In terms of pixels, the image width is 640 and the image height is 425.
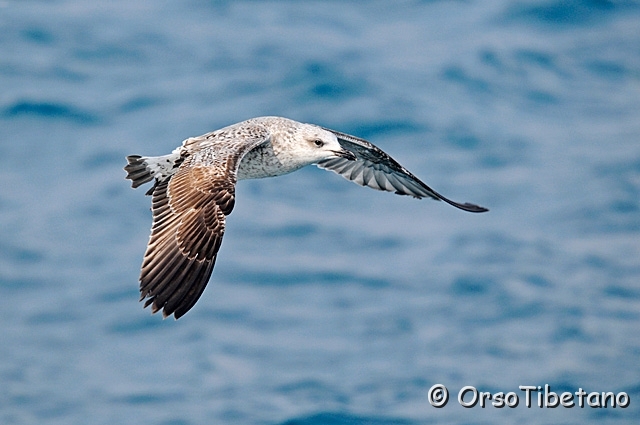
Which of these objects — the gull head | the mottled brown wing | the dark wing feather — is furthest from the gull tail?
the dark wing feather

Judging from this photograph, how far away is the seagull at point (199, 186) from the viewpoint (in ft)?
26.2

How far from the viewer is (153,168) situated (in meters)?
9.22

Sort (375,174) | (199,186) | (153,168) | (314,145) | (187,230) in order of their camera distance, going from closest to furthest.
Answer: (187,230)
(199,186)
(153,168)
(314,145)
(375,174)

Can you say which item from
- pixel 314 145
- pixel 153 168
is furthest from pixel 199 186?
pixel 314 145

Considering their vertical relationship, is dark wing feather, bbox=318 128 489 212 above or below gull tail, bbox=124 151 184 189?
above

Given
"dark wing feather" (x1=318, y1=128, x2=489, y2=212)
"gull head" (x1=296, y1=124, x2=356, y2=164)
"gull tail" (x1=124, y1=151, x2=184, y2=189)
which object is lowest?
"gull tail" (x1=124, y1=151, x2=184, y2=189)

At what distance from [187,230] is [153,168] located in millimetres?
1205

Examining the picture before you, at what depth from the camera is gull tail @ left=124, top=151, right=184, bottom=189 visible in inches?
360

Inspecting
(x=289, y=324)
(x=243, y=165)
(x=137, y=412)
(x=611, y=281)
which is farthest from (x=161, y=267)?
(x=611, y=281)

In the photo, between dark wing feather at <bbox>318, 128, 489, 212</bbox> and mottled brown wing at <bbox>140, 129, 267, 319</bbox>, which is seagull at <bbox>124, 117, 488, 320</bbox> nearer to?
mottled brown wing at <bbox>140, 129, 267, 319</bbox>

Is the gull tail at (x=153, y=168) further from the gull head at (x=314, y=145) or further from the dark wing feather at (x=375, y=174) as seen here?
the dark wing feather at (x=375, y=174)

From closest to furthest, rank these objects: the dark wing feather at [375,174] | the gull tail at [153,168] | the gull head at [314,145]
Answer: the gull tail at [153,168]
the gull head at [314,145]
the dark wing feather at [375,174]

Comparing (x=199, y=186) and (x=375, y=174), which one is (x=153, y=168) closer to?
(x=199, y=186)

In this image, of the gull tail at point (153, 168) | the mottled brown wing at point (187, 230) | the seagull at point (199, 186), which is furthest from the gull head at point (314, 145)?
the gull tail at point (153, 168)
